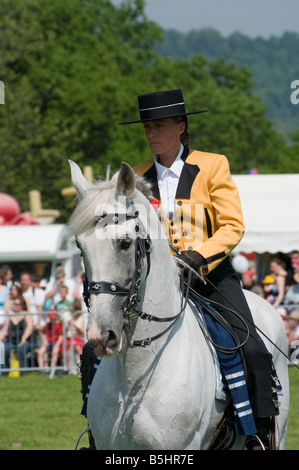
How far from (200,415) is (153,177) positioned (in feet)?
6.14

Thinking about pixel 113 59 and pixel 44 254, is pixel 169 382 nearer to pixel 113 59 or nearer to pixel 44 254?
pixel 44 254

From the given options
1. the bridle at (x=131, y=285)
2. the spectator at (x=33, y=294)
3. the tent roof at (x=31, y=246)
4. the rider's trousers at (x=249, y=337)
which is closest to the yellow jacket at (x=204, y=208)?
the rider's trousers at (x=249, y=337)

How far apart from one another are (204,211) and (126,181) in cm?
128

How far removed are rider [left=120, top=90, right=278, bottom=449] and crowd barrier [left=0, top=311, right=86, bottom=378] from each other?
33.7 feet

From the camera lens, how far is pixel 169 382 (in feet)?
18.2

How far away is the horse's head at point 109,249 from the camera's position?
4.95 meters

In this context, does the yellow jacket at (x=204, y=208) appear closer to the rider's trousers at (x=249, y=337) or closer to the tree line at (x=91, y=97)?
the rider's trousers at (x=249, y=337)

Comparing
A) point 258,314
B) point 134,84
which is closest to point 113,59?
point 134,84

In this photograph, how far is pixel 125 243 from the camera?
5141mm

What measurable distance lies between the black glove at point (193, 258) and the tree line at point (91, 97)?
36.1 metres

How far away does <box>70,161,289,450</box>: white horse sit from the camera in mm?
5062

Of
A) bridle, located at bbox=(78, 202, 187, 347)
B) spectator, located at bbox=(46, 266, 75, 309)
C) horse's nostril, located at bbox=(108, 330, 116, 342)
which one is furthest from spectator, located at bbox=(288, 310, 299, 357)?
horse's nostril, located at bbox=(108, 330, 116, 342)

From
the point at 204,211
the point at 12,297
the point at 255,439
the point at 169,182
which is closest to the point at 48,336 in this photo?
the point at 12,297

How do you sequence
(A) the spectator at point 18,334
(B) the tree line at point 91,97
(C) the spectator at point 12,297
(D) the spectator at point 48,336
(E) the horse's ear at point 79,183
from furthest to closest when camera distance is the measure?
(B) the tree line at point 91,97
(C) the spectator at point 12,297
(D) the spectator at point 48,336
(A) the spectator at point 18,334
(E) the horse's ear at point 79,183
